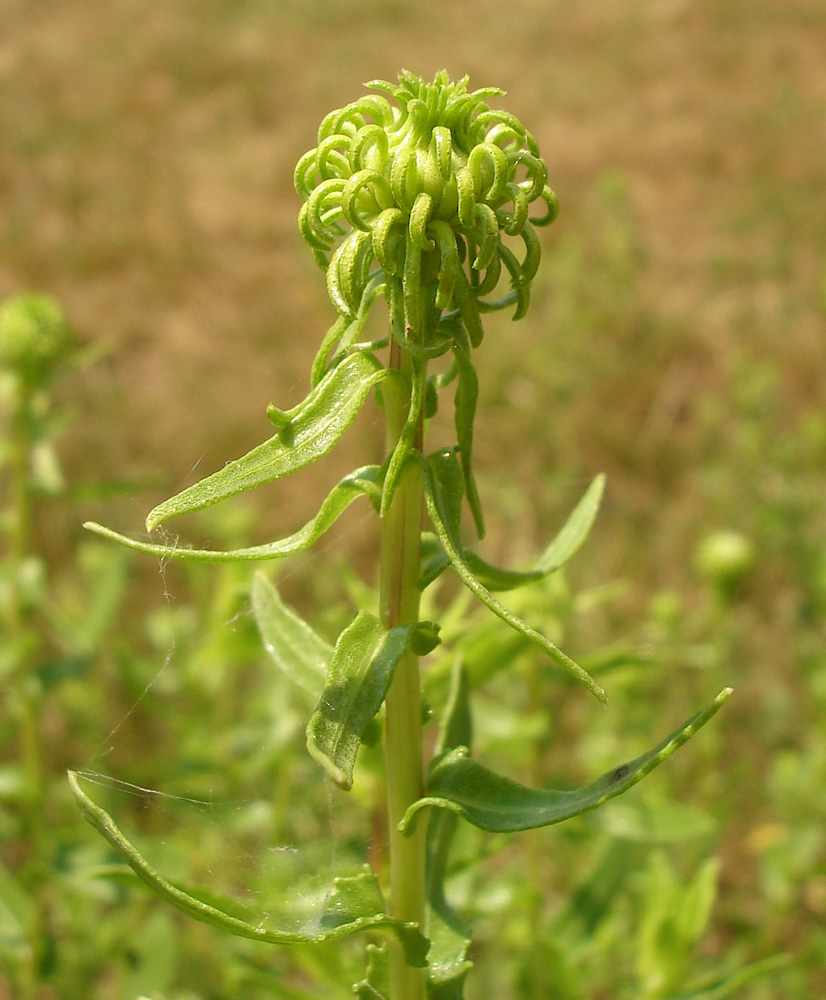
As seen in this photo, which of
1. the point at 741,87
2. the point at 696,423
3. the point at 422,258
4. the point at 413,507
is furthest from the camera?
the point at 741,87

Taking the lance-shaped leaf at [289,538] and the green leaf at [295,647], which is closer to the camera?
the lance-shaped leaf at [289,538]

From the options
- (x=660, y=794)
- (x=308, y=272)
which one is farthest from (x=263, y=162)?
(x=660, y=794)

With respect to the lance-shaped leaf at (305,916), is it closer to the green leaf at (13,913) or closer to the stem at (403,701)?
the stem at (403,701)

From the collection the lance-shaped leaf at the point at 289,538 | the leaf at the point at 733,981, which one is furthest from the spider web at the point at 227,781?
the leaf at the point at 733,981

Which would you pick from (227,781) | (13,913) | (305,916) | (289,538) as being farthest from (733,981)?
(13,913)

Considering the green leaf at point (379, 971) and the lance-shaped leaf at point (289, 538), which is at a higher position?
the lance-shaped leaf at point (289, 538)

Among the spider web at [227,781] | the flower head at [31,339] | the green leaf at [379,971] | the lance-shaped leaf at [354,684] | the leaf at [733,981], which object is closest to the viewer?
the lance-shaped leaf at [354,684]

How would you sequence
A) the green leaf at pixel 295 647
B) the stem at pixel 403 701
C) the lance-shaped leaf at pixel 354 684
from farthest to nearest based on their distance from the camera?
the green leaf at pixel 295 647
the stem at pixel 403 701
the lance-shaped leaf at pixel 354 684

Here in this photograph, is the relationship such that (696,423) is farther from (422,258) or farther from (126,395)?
(422,258)
